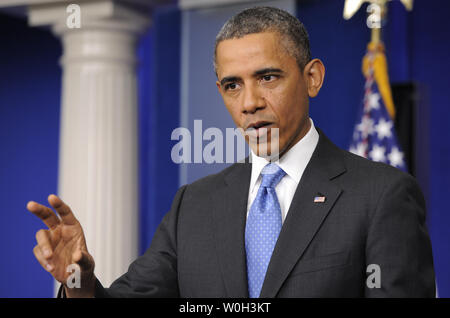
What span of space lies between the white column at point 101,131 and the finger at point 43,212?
8.62ft

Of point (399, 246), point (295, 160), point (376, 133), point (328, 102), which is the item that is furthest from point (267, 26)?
point (328, 102)

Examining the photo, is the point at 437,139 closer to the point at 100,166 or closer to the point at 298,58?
the point at 100,166

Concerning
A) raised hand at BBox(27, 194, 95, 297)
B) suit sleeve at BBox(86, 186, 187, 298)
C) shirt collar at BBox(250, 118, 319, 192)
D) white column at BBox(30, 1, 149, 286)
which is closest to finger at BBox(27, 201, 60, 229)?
raised hand at BBox(27, 194, 95, 297)

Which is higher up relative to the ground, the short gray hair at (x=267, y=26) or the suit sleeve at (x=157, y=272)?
the short gray hair at (x=267, y=26)

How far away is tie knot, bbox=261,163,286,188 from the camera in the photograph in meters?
1.61

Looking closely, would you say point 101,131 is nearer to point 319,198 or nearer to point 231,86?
point 231,86

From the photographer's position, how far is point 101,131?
4.18 metres

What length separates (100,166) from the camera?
417 centimetres

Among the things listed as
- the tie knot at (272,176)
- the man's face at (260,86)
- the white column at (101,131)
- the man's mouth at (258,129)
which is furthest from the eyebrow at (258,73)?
the white column at (101,131)

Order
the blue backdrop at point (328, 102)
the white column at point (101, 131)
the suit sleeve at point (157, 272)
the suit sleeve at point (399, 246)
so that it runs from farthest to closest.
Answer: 1. the blue backdrop at point (328, 102)
2. the white column at point (101, 131)
3. the suit sleeve at point (157, 272)
4. the suit sleeve at point (399, 246)

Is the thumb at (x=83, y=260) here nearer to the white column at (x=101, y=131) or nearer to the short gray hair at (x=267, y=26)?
the short gray hair at (x=267, y=26)

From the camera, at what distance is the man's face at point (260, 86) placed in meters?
1.55

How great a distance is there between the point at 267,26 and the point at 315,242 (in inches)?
20.3

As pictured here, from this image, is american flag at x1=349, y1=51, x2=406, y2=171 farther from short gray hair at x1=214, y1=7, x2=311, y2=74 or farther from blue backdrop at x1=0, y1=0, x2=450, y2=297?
short gray hair at x1=214, y1=7, x2=311, y2=74
